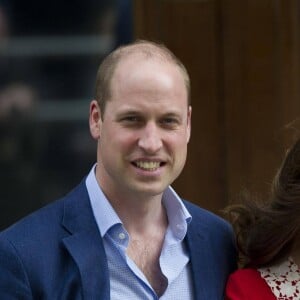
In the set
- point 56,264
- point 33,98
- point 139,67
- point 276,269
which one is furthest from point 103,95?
point 33,98

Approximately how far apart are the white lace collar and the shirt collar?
1.03 feet

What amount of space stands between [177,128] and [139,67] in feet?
0.71

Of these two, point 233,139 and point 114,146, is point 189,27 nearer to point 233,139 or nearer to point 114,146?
point 233,139

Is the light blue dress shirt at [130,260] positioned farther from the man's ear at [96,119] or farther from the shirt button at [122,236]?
the man's ear at [96,119]

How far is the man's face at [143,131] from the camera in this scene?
3.70 meters

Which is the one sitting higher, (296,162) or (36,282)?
(296,162)

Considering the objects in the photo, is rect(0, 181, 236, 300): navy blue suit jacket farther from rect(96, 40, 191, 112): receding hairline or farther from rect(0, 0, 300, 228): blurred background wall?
rect(0, 0, 300, 228): blurred background wall

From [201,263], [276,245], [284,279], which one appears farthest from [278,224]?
[201,263]

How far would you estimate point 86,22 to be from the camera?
5.59m

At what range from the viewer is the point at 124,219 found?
12.5 feet

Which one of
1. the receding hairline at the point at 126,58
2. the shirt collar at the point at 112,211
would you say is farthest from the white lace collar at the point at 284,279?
the receding hairline at the point at 126,58

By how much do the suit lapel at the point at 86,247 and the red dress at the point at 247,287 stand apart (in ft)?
1.51

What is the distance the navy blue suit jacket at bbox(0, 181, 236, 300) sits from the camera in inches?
142

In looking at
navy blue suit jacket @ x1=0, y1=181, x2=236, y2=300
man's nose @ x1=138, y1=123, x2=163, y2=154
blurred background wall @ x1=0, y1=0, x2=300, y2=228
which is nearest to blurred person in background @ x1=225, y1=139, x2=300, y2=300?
navy blue suit jacket @ x1=0, y1=181, x2=236, y2=300
